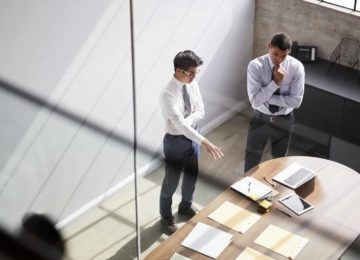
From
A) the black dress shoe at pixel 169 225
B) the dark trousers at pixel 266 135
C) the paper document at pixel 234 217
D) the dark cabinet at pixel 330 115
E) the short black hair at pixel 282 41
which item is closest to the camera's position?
the dark cabinet at pixel 330 115

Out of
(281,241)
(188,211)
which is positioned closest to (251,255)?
(281,241)

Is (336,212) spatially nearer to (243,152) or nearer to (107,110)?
(243,152)

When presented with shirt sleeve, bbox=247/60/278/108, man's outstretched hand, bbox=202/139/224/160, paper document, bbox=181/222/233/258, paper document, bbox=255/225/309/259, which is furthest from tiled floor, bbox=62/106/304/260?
paper document, bbox=255/225/309/259

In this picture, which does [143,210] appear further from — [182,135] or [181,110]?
[181,110]

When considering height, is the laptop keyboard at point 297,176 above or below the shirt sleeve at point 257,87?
below

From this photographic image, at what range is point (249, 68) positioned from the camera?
2.46 m

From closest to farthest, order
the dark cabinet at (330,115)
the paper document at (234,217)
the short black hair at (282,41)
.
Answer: the dark cabinet at (330,115)
the short black hair at (282,41)
the paper document at (234,217)

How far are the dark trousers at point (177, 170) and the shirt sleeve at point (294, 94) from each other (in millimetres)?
537

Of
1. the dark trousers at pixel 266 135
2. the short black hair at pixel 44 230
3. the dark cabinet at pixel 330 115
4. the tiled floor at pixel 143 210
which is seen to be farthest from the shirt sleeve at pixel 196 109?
the short black hair at pixel 44 230

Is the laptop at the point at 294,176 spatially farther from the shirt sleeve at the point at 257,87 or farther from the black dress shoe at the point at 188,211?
the black dress shoe at the point at 188,211

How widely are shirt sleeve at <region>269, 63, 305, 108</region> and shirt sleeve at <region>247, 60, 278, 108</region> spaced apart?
0.03m

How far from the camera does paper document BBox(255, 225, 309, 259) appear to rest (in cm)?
223

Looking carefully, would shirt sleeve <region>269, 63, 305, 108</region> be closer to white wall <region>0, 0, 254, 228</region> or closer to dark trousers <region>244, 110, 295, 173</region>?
dark trousers <region>244, 110, 295, 173</region>

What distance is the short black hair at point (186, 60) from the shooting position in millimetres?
2709
